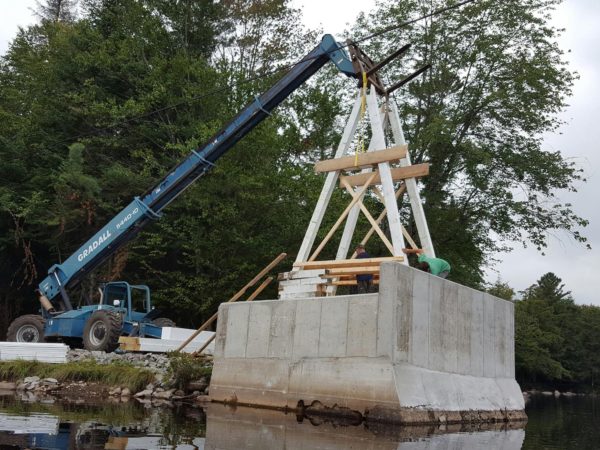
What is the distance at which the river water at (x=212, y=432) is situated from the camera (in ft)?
25.5

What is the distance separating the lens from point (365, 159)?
13633mm

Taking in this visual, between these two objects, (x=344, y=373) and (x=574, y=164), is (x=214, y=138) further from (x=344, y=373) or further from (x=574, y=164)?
(x=574, y=164)

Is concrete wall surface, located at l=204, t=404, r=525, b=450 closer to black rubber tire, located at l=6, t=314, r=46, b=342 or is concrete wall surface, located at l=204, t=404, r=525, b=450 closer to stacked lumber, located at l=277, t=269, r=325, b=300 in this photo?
stacked lumber, located at l=277, t=269, r=325, b=300

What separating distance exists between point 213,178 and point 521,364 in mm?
42254

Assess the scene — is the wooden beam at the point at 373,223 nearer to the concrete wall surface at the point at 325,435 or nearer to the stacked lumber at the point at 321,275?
the stacked lumber at the point at 321,275

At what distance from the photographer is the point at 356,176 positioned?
573 inches

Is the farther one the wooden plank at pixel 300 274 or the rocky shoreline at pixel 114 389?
the rocky shoreline at pixel 114 389

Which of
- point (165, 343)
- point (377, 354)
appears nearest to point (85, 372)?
point (165, 343)

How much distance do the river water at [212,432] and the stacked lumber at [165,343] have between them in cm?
530

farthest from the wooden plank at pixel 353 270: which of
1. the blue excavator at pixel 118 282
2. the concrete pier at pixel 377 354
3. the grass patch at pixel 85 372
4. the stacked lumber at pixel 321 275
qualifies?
the blue excavator at pixel 118 282

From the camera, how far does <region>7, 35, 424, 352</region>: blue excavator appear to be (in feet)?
59.8

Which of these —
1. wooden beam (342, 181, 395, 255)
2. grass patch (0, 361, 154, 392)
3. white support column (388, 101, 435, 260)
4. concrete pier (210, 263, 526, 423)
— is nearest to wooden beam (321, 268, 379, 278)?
wooden beam (342, 181, 395, 255)

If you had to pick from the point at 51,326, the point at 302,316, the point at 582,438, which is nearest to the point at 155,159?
Answer: the point at 51,326

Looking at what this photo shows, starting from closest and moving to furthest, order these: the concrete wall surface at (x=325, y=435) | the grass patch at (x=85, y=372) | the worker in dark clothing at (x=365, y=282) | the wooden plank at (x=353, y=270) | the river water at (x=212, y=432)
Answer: the river water at (x=212, y=432)
the concrete wall surface at (x=325, y=435)
the wooden plank at (x=353, y=270)
the worker in dark clothing at (x=365, y=282)
the grass patch at (x=85, y=372)
